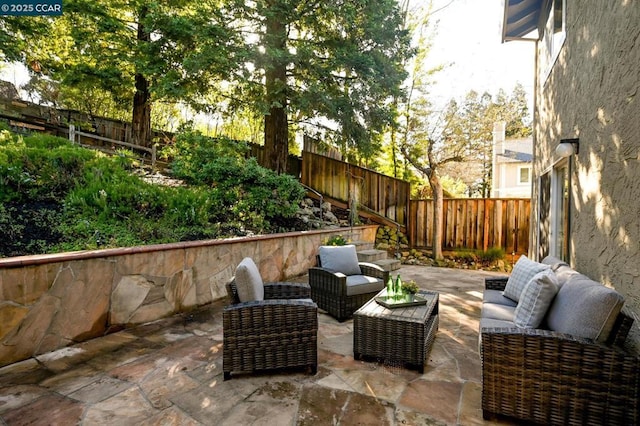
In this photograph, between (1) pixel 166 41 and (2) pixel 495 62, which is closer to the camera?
(1) pixel 166 41

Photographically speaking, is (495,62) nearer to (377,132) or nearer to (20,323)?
(377,132)

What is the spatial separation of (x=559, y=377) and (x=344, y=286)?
2.18 metres

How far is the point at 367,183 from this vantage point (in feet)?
28.8

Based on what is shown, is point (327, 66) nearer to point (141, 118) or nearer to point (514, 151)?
point (141, 118)

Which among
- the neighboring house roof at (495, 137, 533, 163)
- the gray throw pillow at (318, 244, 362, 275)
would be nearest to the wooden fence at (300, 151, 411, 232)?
the gray throw pillow at (318, 244, 362, 275)

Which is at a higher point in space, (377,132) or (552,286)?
(377,132)

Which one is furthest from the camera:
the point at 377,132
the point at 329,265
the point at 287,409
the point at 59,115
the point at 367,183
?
the point at 59,115

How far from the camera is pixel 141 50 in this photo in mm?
6742

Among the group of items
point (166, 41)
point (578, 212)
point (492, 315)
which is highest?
point (166, 41)

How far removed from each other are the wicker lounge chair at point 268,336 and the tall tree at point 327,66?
14.8 ft

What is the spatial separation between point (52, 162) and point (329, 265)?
4614 millimetres

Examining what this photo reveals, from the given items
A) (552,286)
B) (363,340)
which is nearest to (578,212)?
(552,286)

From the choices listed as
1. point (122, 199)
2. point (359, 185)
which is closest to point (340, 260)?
point (122, 199)

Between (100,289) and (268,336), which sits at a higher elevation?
(100,289)
